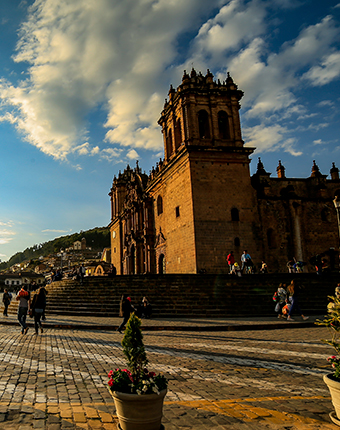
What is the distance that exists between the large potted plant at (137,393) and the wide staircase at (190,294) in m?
13.3

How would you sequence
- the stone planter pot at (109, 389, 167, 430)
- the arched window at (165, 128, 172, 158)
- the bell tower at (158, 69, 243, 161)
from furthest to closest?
the arched window at (165, 128, 172, 158), the bell tower at (158, 69, 243, 161), the stone planter pot at (109, 389, 167, 430)

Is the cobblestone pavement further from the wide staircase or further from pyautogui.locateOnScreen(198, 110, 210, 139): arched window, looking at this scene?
pyautogui.locateOnScreen(198, 110, 210, 139): arched window

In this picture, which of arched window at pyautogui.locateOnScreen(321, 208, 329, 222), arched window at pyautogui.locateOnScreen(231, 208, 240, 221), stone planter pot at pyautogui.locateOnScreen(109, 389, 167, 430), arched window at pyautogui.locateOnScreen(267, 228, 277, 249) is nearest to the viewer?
stone planter pot at pyautogui.locateOnScreen(109, 389, 167, 430)

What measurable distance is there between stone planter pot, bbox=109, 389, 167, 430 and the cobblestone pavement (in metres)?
0.50

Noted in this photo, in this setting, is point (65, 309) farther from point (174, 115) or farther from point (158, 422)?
point (174, 115)

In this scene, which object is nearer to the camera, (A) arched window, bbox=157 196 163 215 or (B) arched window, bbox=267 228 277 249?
(B) arched window, bbox=267 228 277 249

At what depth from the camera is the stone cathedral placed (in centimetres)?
2728

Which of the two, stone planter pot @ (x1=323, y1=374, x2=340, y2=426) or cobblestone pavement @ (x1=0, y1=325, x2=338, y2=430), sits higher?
stone planter pot @ (x1=323, y1=374, x2=340, y2=426)

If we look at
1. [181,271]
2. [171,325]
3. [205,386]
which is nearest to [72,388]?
[205,386]

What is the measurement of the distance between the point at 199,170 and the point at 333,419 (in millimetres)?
24921

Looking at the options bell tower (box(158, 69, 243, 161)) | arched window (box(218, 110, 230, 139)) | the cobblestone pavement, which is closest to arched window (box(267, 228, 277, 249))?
bell tower (box(158, 69, 243, 161))

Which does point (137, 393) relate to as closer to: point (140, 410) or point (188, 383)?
point (140, 410)

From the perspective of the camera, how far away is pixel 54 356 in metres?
7.87

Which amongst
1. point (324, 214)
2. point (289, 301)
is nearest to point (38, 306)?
point (289, 301)
